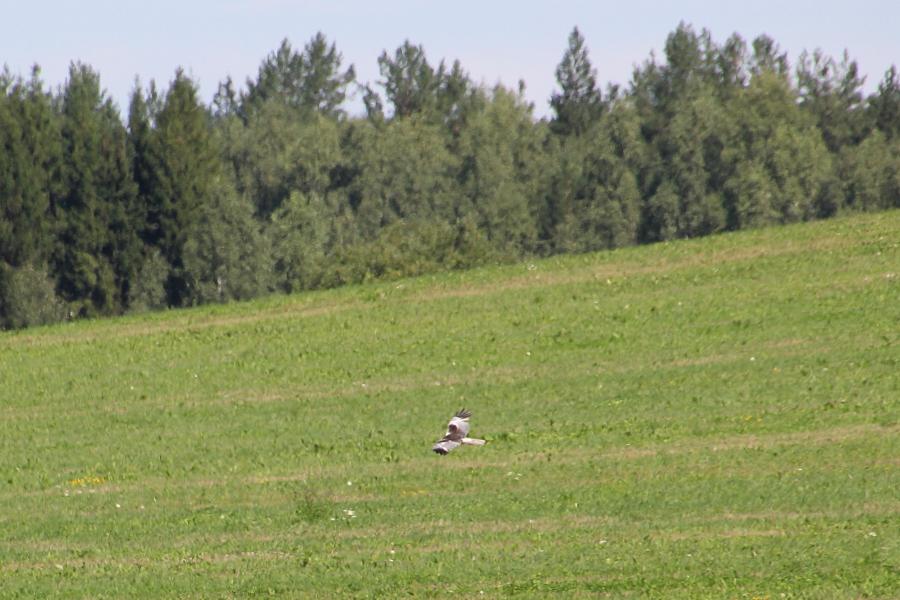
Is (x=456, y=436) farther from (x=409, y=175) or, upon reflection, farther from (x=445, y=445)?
(x=409, y=175)

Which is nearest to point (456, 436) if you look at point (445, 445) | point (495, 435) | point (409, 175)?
point (445, 445)

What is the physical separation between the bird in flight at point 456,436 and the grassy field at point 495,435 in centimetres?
27

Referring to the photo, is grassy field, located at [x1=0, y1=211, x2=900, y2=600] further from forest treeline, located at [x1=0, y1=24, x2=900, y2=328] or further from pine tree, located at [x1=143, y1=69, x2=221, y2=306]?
pine tree, located at [x1=143, y1=69, x2=221, y2=306]

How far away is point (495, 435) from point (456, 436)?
1.95 metres

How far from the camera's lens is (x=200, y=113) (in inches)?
3265

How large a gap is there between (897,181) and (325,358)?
207ft

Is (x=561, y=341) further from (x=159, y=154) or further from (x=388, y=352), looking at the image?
(x=159, y=154)

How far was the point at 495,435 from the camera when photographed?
25406 millimetres

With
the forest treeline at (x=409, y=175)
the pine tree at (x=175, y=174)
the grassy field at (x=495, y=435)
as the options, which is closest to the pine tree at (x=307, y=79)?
the forest treeline at (x=409, y=175)

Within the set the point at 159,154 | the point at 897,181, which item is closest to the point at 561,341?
the point at 159,154

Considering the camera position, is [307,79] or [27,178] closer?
[27,178]

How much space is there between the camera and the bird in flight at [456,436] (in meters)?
23.3

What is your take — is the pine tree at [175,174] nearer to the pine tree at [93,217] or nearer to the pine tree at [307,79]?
the pine tree at [93,217]

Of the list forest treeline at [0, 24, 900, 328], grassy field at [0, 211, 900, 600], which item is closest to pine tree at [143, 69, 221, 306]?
forest treeline at [0, 24, 900, 328]
